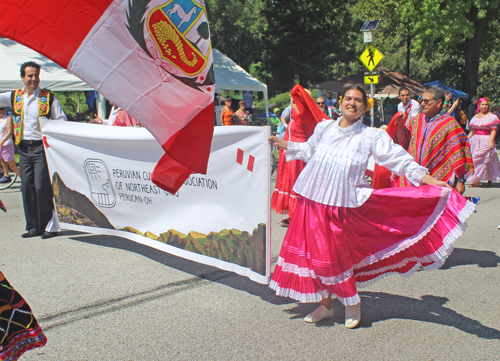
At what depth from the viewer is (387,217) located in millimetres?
3506

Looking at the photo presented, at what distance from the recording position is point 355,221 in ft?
11.3

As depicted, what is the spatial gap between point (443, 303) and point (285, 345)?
154 centimetres

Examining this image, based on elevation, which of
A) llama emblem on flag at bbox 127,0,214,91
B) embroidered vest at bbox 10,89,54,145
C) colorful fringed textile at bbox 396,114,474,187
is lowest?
colorful fringed textile at bbox 396,114,474,187

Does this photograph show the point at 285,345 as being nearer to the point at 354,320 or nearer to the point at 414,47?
the point at 354,320

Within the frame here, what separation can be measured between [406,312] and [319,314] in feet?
2.40

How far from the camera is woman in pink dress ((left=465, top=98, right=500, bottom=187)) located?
10.3 meters

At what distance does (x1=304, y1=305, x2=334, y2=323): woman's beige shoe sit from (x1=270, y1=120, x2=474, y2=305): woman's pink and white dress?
0.21 metres

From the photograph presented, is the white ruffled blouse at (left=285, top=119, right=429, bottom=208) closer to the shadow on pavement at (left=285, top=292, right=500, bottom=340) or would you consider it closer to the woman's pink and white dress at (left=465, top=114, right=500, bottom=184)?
the shadow on pavement at (left=285, top=292, right=500, bottom=340)

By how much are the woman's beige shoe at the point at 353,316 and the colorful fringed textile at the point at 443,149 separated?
5.86ft

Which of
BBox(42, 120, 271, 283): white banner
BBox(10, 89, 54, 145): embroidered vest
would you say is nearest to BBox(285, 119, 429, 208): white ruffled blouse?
BBox(42, 120, 271, 283): white banner

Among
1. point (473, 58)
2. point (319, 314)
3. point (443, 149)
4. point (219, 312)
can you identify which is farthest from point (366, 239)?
point (473, 58)

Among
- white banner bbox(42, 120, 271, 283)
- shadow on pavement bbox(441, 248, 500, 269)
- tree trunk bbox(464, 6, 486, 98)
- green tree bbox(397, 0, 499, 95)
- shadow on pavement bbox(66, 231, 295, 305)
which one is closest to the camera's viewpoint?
white banner bbox(42, 120, 271, 283)

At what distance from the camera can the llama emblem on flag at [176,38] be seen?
2355 mm

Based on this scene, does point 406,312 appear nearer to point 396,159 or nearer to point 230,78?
point 396,159
